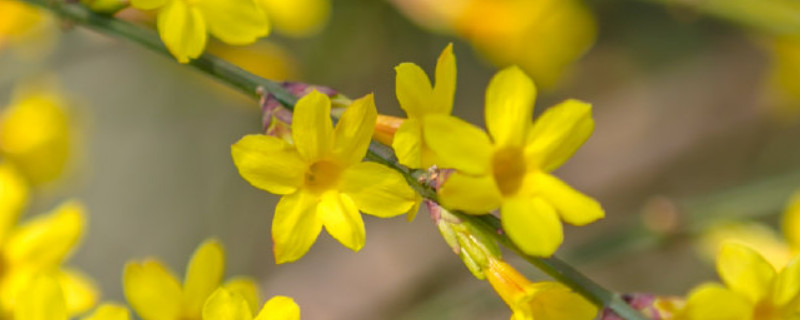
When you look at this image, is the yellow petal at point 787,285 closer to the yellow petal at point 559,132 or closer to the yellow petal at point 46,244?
the yellow petal at point 559,132

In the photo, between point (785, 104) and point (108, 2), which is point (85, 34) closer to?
point (108, 2)

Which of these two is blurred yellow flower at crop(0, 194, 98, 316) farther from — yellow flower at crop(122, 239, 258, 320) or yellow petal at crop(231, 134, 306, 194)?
yellow petal at crop(231, 134, 306, 194)

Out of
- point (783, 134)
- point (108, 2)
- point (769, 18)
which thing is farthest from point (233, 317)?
point (783, 134)

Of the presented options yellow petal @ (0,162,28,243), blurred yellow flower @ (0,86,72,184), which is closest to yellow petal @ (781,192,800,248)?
yellow petal @ (0,162,28,243)

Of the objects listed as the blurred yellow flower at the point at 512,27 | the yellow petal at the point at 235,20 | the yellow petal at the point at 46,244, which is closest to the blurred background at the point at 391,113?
the blurred yellow flower at the point at 512,27

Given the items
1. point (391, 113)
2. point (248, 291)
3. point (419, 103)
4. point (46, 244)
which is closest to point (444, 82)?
point (419, 103)

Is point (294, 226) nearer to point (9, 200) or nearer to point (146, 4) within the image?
point (146, 4)
